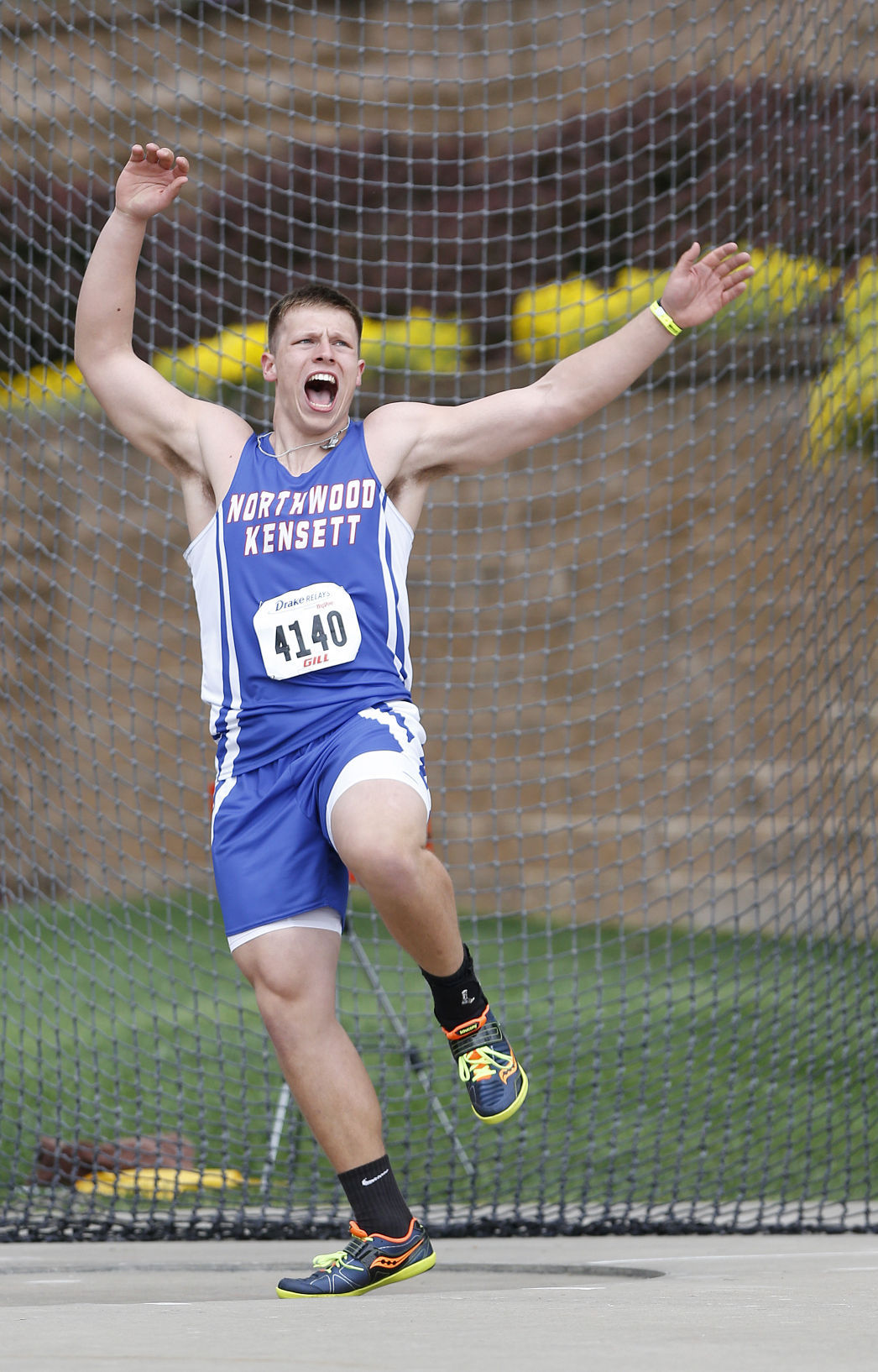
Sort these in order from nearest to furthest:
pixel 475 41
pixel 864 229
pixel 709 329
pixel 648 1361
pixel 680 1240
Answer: pixel 648 1361 < pixel 680 1240 < pixel 864 229 < pixel 709 329 < pixel 475 41

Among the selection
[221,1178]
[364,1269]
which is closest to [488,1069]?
[364,1269]

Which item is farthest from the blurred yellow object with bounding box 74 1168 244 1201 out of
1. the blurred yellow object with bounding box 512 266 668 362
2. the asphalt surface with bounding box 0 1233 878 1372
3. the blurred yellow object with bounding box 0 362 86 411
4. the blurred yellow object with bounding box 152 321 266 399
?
the blurred yellow object with bounding box 152 321 266 399

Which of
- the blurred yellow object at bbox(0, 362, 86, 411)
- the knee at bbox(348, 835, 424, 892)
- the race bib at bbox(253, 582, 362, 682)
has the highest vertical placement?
the blurred yellow object at bbox(0, 362, 86, 411)

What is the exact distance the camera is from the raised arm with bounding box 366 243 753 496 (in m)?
2.85

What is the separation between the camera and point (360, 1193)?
2.72 m

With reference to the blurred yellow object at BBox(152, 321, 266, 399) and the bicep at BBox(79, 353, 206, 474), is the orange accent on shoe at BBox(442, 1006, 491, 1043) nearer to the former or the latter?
the bicep at BBox(79, 353, 206, 474)

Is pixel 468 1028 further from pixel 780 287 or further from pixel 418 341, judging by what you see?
pixel 418 341

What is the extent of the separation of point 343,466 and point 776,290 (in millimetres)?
3626

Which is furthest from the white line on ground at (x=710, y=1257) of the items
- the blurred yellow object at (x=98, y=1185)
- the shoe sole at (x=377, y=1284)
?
the blurred yellow object at (x=98, y=1185)

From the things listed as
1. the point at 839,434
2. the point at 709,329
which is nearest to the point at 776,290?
the point at 839,434

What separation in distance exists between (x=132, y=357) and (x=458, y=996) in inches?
55.0

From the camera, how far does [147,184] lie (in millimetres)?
2963

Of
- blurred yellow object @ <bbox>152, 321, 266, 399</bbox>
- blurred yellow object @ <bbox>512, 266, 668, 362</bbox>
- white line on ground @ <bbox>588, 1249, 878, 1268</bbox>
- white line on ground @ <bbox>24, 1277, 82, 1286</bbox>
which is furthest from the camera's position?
blurred yellow object @ <bbox>152, 321, 266, 399</bbox>

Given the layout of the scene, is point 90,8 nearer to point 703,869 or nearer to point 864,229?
point 864,229
